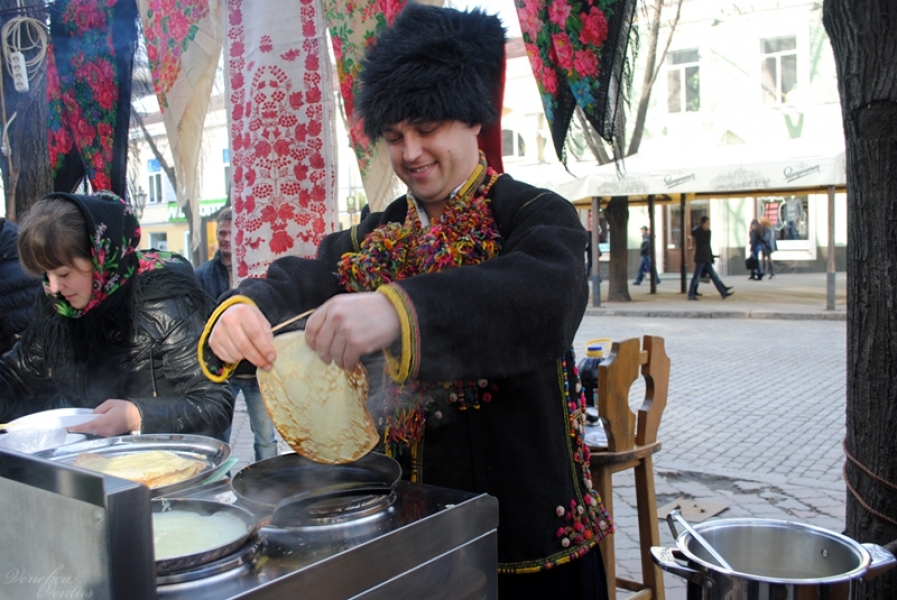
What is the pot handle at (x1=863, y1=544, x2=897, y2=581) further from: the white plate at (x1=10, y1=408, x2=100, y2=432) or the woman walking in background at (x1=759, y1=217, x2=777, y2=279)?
the woman walking in background at (x1=759, y1=217, x2=777, y2=279)

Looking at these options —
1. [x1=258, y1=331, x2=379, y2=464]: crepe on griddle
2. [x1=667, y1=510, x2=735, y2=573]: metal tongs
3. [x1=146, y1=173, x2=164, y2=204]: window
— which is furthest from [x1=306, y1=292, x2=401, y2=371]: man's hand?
[x1=146, y1=173, x2=164, y2=204]: window

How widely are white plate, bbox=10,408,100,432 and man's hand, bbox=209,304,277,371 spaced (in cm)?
73

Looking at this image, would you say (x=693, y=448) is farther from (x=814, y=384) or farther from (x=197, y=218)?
(x=197, y=218)

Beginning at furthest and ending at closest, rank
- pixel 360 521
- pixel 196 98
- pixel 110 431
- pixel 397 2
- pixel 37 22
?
1. pixel 37 22
2. pixel 196 98
3. pixel 397 2
4. pixel 110 431
5. pixel 360 521

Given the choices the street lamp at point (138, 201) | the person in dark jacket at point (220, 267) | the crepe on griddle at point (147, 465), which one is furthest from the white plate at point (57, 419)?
the person in dark jacket at point (220, 267)

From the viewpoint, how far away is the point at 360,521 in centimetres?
114

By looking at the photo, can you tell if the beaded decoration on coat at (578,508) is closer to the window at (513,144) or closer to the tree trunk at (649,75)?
the tree trunk at (649,75)

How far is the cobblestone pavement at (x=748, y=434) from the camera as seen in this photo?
13.6 feet

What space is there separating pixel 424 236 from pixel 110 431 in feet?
3.27

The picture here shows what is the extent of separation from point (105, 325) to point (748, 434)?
4.94 metres

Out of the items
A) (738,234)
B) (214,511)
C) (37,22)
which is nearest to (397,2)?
(214,511)

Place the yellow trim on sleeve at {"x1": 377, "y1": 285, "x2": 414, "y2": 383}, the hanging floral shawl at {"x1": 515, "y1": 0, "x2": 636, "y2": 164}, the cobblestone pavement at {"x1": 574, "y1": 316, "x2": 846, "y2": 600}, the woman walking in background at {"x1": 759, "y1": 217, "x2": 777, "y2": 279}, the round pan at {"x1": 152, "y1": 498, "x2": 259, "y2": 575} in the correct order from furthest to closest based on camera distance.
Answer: the woman walking in background at {"x1": 759, "y1": 217, "x2": 777, "y2": 279} → the cobblestone pavement at {"x1": 574, "y1": 316, "x2": 846, "y2": 600} → the hanging floral shawl at {"x1": 515, "y1": 0, "x2": 636, "y2": 164} → the yellow trim on sleeve at {"x1": 377, "y1": 285, "x2": 414, "y2": 383} → the round pan at {"x1": 152, "y1": 498, "x2": 259, "y2": 575}

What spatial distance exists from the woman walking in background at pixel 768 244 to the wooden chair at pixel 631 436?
1864 cm

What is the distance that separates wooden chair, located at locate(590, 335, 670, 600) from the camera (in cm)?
253
